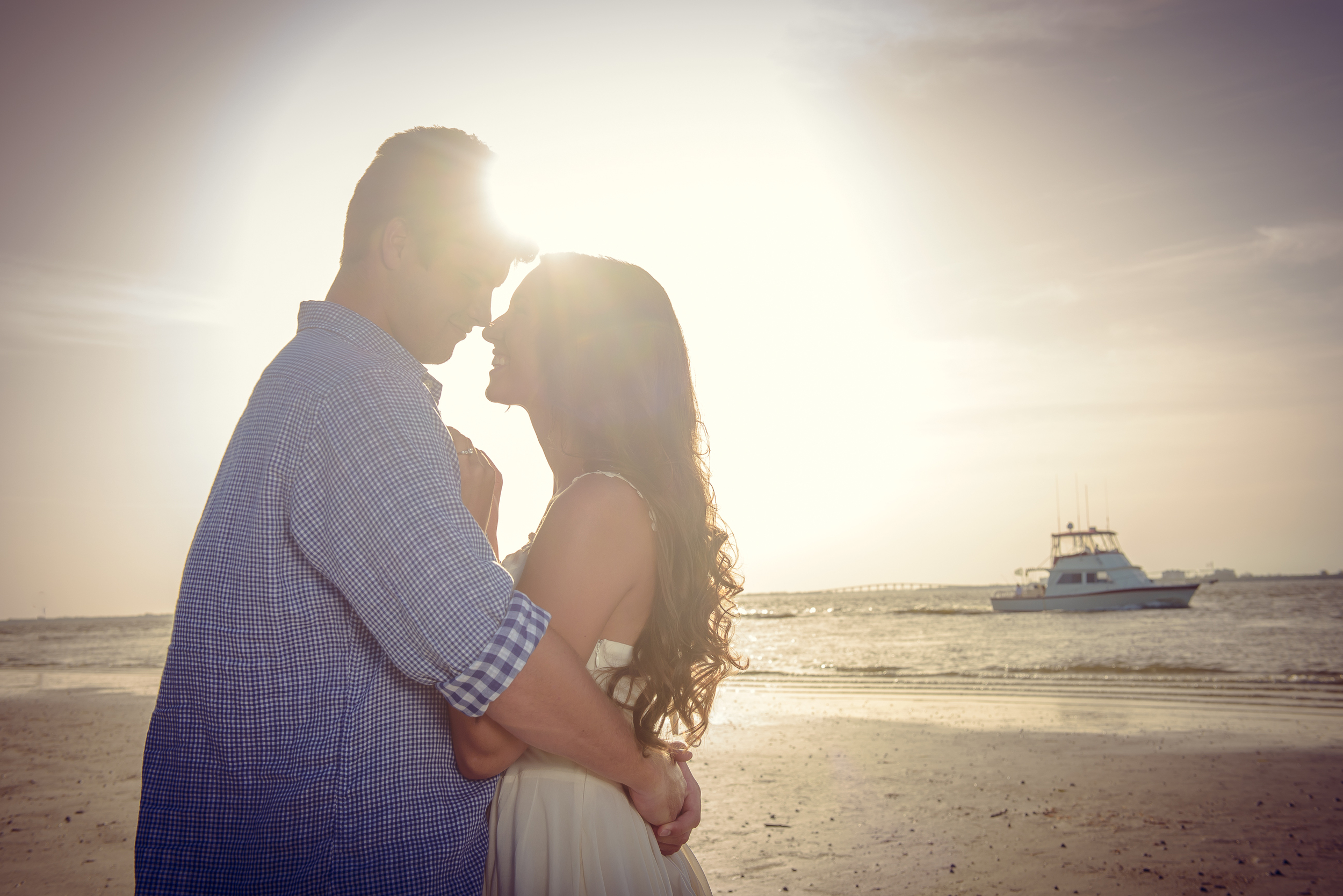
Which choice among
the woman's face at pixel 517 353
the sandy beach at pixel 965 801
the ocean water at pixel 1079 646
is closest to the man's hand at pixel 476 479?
the woman's face at pixel 517 353

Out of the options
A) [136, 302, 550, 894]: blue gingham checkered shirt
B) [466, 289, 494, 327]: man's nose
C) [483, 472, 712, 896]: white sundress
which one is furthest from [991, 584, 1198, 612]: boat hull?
[136, 302, 550, 894]: blue gingham checkered shirt

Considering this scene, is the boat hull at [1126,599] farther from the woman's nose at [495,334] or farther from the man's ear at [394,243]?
the man's ear at [394,243]

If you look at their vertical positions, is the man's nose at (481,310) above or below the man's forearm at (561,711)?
above

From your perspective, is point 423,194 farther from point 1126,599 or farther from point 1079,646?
point 1126,599

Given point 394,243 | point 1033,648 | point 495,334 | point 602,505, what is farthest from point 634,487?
point 1033,648

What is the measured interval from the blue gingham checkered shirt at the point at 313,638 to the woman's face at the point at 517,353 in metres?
0.74

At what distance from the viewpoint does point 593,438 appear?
6.48 feet

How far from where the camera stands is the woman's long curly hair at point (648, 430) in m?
1.88

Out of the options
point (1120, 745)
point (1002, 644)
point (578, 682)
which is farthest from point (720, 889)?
point (1002, 644)

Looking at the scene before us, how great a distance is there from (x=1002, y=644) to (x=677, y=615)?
93.9ft

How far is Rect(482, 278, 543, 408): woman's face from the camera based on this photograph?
6.79ft

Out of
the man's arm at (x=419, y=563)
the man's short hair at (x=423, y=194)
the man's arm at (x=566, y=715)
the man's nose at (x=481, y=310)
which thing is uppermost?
the man's short hair at (x=423, y=194)

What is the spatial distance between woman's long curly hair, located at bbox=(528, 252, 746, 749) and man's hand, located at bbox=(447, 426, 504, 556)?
0.29 m

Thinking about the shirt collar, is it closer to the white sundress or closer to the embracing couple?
the embracing couple
